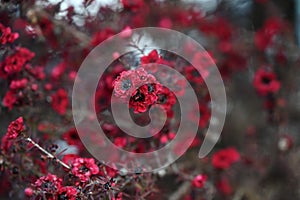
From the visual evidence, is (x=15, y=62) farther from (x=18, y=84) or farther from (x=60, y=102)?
(x=60, y=102)

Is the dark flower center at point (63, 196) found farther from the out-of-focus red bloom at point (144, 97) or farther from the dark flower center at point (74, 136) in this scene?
the dark flower center at point (74, 136)

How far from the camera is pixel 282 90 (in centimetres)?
233

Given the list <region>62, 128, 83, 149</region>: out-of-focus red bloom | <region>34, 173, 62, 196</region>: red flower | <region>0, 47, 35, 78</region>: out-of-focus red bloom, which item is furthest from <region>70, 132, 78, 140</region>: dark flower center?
<region>34, 173, 62, 196</region>: red flower

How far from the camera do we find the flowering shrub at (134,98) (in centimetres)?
115

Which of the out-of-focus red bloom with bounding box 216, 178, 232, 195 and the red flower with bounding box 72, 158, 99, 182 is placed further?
the out-of-focus red bloom with bounding box 216, 178, 232, 195

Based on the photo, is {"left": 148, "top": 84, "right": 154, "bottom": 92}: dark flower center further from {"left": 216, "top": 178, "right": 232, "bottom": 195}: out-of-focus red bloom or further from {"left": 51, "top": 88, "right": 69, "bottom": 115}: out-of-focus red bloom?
{"left": 216, "top": 178, "right": 232, "bottom": 195}: out-of-focus red bloom

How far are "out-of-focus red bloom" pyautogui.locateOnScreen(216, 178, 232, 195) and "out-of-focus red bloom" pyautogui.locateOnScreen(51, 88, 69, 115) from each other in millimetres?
898

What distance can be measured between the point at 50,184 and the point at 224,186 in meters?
1.28

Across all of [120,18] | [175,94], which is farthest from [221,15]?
[175,94]

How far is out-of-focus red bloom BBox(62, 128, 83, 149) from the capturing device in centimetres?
138

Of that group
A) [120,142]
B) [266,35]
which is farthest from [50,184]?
[266,35]

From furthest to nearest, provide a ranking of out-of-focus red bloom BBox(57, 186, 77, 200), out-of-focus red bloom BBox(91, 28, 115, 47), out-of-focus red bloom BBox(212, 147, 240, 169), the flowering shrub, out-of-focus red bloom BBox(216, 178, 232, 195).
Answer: out-of-focus red bloom BBox(216, 178, 232, 195), out-of-focus red bloom BBox(212, 147, 240, 169), out-of-focus red bloom BBox(91, 28, 115, 47), the flowering shrub, out-of-focus red bloom BBox(57, 186, 77, 200)

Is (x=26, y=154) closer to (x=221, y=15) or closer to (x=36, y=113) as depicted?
(x=36, y=113)

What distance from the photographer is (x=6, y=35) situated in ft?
4.25
